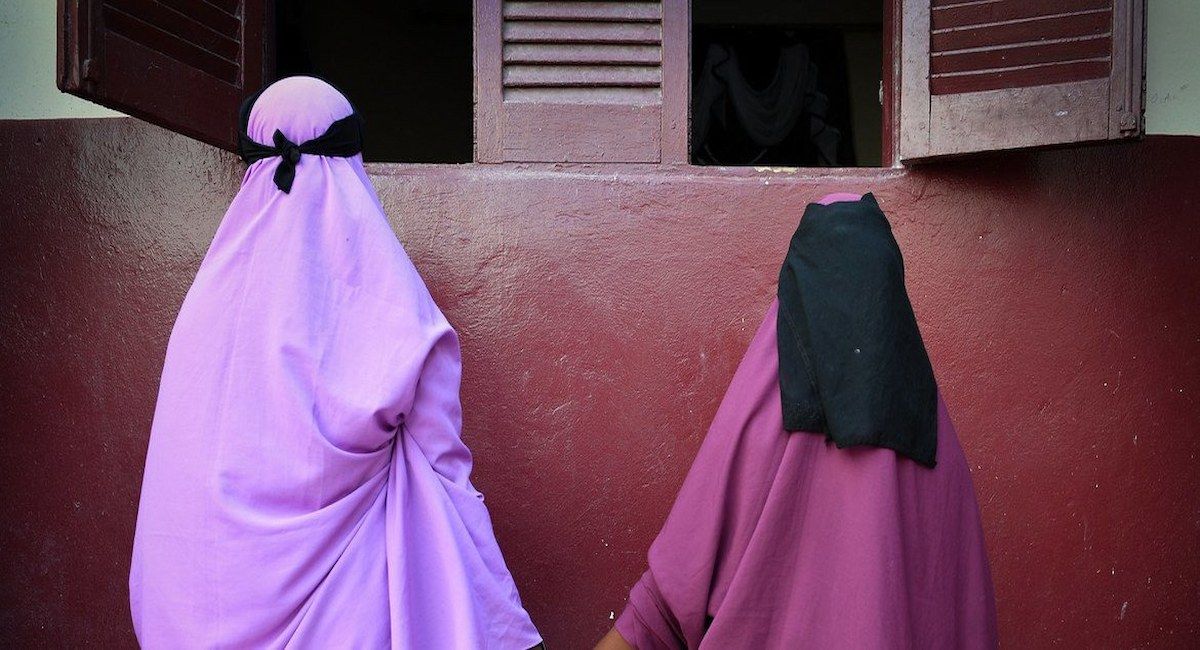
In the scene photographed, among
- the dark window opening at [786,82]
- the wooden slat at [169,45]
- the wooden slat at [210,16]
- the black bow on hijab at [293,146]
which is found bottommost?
the black bow on hijab at [293,146]

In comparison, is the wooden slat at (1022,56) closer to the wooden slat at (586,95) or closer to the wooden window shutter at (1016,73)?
the wooden window shutter at (1016,73)

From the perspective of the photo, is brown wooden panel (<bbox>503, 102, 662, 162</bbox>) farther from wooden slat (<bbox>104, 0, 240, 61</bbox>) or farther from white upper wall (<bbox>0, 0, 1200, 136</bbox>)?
white upper wall (<bbox>0, 0, 1200, 136</bbox>)

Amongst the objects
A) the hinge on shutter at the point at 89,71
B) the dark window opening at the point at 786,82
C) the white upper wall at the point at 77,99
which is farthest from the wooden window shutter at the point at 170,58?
the dark window opening at the point at 786,82

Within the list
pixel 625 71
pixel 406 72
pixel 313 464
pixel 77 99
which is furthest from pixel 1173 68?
pixel 406 72

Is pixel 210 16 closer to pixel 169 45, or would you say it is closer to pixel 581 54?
pixel 169 45

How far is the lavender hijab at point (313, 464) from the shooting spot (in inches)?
90.8

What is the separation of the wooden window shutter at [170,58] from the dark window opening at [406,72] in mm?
3626

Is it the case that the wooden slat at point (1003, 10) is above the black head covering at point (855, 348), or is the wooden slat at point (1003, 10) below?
above

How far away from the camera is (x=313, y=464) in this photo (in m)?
2.34

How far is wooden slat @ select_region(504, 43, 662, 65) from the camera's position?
10.7 feet

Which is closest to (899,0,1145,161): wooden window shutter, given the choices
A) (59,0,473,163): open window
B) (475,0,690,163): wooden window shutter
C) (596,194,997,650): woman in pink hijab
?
(475,0,690,163): wooden window shutter

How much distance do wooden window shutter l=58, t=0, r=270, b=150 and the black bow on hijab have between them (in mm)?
256

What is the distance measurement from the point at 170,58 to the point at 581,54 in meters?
1.13

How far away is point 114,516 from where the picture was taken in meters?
3.19
